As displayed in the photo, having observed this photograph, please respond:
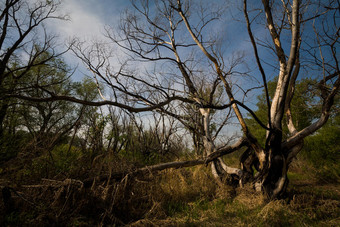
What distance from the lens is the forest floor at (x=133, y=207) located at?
231 cm

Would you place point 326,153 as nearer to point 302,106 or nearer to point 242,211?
point 302,106

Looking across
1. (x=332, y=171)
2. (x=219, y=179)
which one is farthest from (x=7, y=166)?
(x=332, y=171)

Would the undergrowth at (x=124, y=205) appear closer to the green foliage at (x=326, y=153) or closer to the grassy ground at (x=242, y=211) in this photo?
the grassy ground at (x=242, y=211)

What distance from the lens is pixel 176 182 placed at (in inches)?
166

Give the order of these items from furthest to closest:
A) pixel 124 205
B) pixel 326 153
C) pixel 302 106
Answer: pixel 326 153, pixel 302 106, pixel 124 205

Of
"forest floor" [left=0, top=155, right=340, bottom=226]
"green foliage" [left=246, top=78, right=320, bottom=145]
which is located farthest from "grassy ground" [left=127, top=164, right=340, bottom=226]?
"green foliage" [left=246, top=78, right=320, bottom=145]

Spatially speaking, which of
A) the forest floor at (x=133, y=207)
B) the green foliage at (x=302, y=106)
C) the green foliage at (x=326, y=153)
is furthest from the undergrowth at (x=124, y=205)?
the green foliage at (x=326, y=153)

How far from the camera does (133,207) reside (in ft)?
9.84


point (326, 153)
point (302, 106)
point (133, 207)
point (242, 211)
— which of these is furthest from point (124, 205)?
point (326, 153)

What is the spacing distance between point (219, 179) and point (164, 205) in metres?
1.91

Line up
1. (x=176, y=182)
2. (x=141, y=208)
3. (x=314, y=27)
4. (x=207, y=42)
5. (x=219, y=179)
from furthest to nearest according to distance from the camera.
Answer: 1. (x=207, y=42)
2. (x=219, y=179)
3. (x=176, y=182)
4. (x=314, y=27)
5. (x=141, y=208)

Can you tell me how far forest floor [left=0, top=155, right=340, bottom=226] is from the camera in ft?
7.57

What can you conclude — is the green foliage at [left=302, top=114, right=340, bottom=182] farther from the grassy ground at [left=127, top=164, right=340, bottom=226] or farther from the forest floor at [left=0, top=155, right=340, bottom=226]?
the forest floor at [left=0, top=155, right=340, bottom=226]

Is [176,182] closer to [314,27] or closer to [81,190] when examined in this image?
[81,190]
